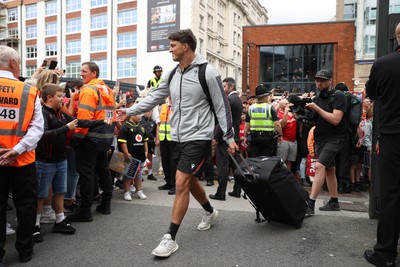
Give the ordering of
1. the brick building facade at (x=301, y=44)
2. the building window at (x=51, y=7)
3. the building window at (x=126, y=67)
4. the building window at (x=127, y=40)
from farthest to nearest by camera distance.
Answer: the building window at (x=51, y=7)
the building window at (x=126, y=67)
the building window at (x=127, y=40)
the brick building facade at (x=301, y=44)

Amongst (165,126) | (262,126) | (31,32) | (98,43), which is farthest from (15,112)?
(31,32)

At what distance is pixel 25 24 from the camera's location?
192 ft

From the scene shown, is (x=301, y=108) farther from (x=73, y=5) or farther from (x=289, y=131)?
(x=73, y=5)

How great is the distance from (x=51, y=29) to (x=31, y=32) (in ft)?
15.8

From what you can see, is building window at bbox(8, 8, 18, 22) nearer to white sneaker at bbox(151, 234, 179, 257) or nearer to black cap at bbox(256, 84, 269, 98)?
black cap at bbox(256, 84, 269, 98)

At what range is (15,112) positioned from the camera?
3.28 metres

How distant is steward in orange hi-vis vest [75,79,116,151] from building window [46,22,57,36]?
56.5 metres

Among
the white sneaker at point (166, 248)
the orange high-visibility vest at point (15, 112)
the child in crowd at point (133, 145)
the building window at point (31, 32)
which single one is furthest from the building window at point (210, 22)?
the white sneaker at point (166, 248)

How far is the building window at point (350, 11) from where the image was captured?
5884cm

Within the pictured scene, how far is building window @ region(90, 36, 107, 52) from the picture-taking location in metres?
50.6

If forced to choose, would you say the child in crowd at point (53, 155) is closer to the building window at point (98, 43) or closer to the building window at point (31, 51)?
the building window at point (98, 43)

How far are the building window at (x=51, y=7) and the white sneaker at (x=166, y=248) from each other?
Result: 195 ft

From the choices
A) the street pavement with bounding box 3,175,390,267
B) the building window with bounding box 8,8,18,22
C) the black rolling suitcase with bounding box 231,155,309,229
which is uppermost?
the building window with bounding box 8,8,18,22

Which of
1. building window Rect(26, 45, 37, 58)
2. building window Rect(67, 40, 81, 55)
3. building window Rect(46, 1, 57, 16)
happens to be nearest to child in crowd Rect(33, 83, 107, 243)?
building window Rect(67, 40, 81, 55)
